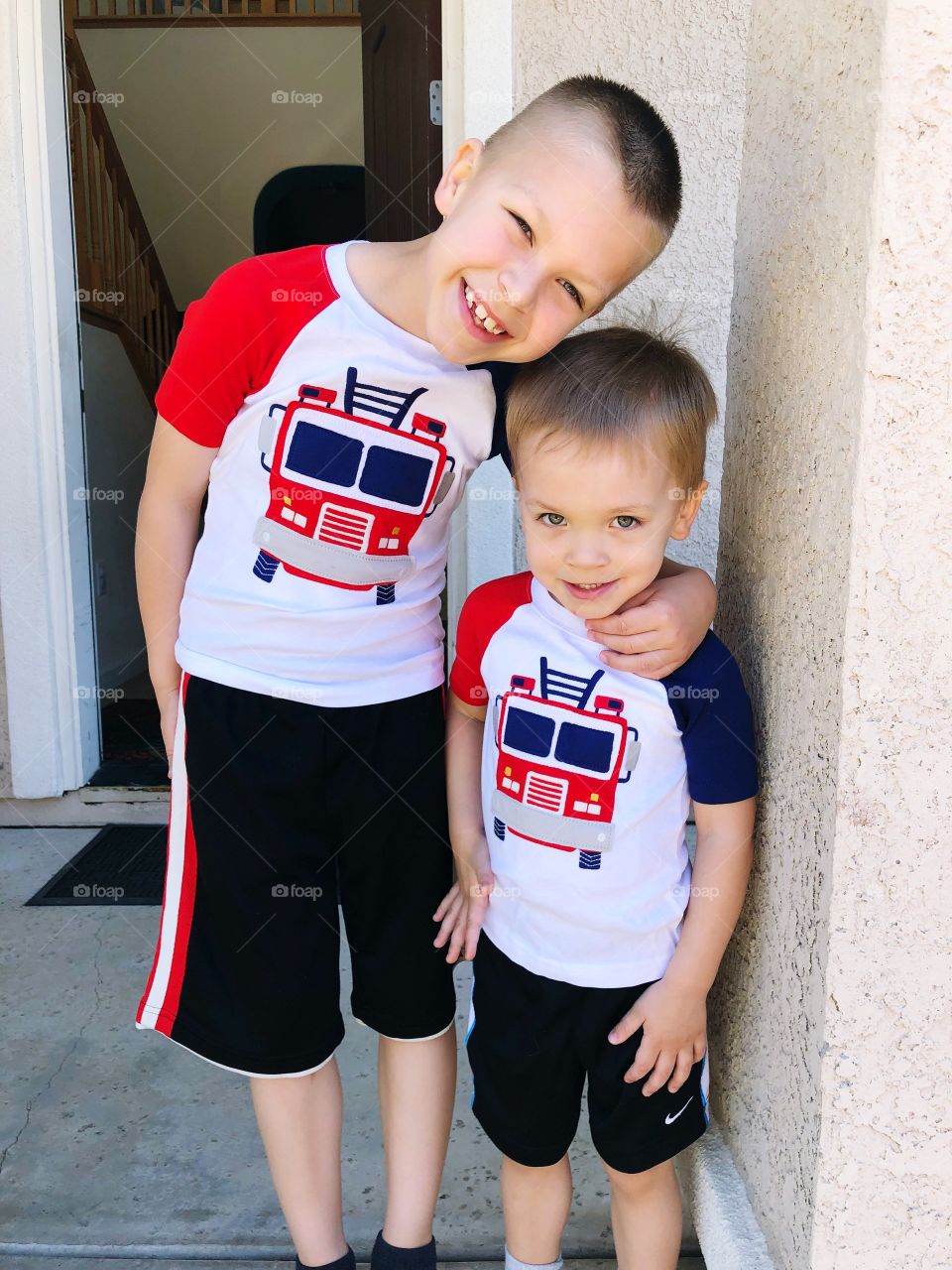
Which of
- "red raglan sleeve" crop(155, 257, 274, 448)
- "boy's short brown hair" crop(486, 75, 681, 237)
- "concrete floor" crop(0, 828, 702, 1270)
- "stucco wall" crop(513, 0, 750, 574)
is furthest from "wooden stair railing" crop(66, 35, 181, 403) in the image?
"boy's short brown hair" crop(486, 75, 681, 237)

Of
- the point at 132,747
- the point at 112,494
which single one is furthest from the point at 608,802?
the point at 112,494

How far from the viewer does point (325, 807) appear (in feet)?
4.50

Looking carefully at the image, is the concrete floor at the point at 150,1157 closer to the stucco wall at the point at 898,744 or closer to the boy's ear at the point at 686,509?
the stucco wall at the point at 898,744

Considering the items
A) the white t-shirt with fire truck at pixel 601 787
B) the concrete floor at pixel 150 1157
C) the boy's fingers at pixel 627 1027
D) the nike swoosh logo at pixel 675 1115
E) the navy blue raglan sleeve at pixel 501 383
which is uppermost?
the navy blue raglan sleeve at pixel 501 383

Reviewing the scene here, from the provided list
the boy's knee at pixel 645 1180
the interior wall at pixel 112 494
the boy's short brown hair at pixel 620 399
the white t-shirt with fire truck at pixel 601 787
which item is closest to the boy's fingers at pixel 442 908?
the white t-shirt with fire truck at pixel 601 787

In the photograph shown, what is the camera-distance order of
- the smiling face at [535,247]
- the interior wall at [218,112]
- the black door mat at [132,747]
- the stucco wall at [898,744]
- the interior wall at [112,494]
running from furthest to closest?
the interior wall at [218,112]
the interior wall at [112,494]
the black door mat at [132,747]
the smiling face at [535,247]
the stucco wall at [898,744]

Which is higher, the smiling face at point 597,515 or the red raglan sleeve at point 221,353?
the red raglan sleeve at point 221,353

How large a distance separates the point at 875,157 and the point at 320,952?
3.61ft

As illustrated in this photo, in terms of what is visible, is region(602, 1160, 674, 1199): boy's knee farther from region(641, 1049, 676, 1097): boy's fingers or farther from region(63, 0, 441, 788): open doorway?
region(63, 0, 441, 788): open doorway

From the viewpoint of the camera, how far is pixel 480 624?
4.41ft

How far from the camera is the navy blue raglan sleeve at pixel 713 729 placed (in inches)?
46.0

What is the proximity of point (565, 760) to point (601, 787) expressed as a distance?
0.05 meters

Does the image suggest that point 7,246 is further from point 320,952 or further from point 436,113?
point 320,952

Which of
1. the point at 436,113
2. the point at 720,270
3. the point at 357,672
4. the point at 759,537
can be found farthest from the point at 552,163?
the point at 436,113
